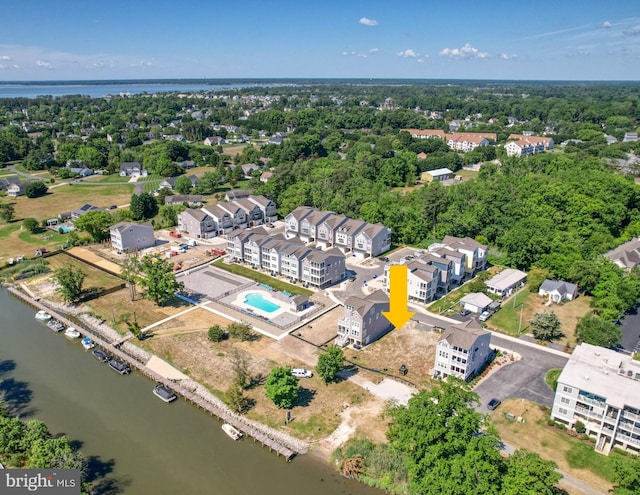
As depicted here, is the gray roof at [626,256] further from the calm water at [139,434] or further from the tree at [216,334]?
the tree at [216,334]

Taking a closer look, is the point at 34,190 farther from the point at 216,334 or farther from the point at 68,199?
the point at 216,334

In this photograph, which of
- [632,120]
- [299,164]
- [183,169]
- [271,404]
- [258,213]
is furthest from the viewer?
[632,120]

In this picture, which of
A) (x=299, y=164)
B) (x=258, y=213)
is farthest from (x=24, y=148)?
(x=258, y=213)

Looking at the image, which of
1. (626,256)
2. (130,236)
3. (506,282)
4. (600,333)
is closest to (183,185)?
(130,236)

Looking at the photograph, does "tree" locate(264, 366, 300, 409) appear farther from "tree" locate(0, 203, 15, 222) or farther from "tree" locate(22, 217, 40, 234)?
→ "tree" locate(0, 203, 15, 222)

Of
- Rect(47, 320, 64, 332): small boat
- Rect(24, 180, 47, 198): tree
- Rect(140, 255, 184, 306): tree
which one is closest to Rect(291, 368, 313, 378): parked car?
Rect(140, 255, 184, 306): tree

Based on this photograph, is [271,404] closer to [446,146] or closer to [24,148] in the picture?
[446,146]
